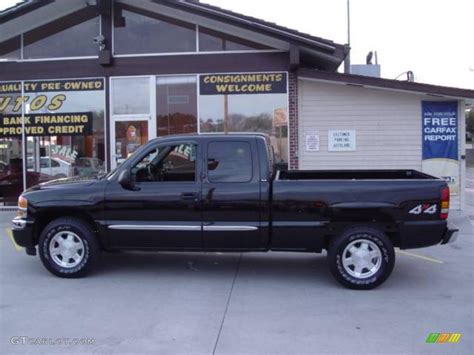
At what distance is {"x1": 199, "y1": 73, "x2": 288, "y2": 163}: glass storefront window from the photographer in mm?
12227

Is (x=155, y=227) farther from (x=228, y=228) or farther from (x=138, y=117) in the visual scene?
(x=138, y=117)

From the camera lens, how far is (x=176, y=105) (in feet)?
40.9

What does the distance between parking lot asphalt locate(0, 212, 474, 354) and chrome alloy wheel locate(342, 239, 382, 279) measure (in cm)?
24

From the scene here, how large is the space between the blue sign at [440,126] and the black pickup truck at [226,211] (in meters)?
5.86

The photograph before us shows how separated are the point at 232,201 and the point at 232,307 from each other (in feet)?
4.52

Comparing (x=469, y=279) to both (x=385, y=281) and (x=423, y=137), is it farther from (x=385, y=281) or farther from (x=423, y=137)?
(x=423, y=137)

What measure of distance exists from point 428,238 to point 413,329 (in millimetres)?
1572

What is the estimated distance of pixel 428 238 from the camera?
615 centimetres

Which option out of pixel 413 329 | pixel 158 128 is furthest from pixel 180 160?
pixel 158 128

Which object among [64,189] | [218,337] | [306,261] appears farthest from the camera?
[306,261]

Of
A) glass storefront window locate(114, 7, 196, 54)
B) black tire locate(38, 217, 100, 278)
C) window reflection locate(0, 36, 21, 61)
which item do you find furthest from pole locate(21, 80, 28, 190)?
black tire locate(38, 217, 100, 278)

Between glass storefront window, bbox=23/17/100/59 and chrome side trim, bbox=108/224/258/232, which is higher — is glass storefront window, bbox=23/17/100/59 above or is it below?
above

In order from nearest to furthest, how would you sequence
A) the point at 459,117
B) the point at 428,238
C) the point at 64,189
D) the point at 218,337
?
the point at 218,337, the point at 428,238, the point at 64,189, the point at 459,117

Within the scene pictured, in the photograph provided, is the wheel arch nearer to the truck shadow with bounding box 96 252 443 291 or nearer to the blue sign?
the truck shadow with bounding box 96 252 443 291
